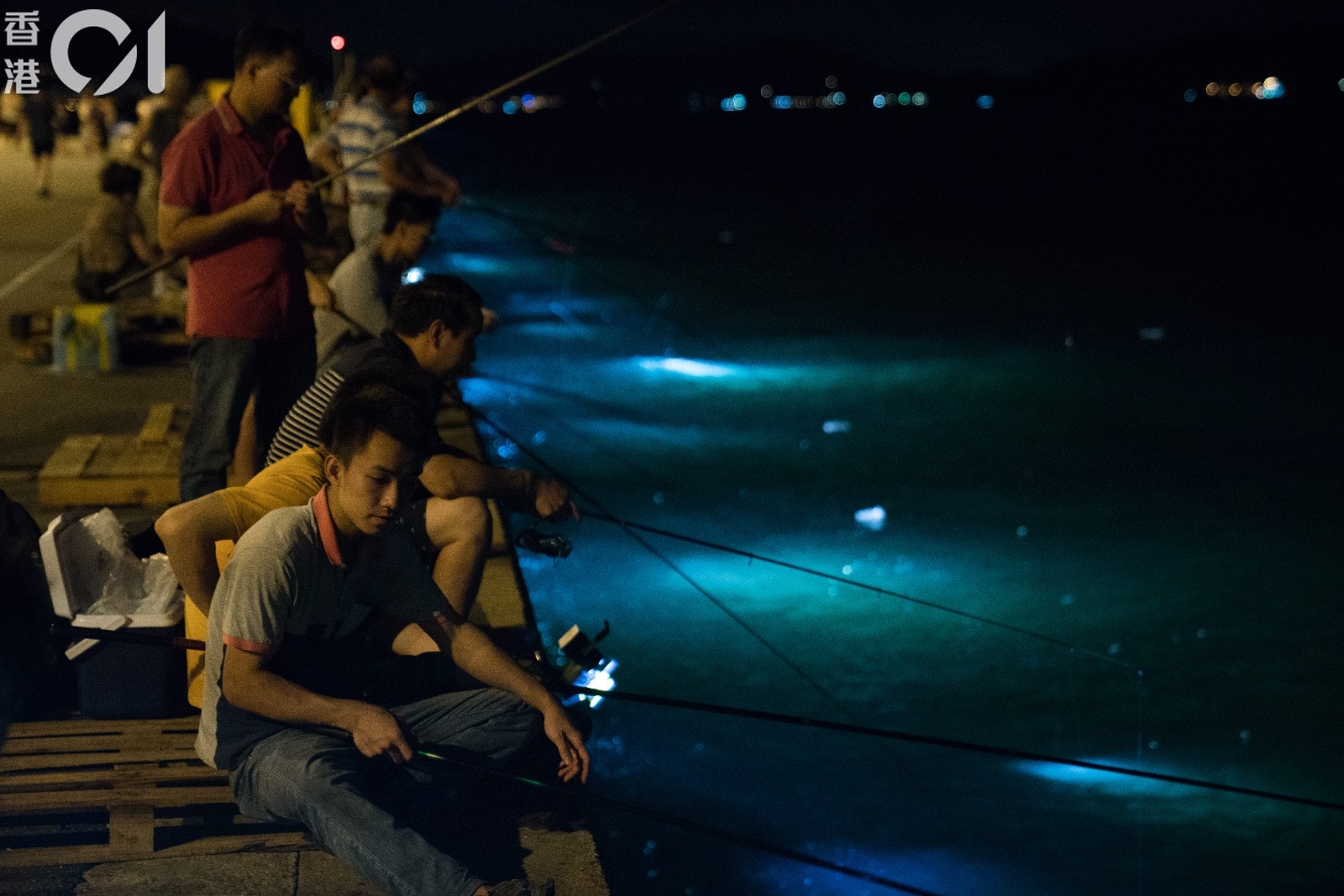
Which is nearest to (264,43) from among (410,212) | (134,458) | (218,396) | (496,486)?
(410,212)

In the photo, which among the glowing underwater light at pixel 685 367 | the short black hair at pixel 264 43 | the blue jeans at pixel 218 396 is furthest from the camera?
the glowing underwater light at pixel 685 367

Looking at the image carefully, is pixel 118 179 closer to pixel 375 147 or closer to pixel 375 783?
pixel 375 147

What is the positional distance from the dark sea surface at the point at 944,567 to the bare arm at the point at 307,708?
2.70 ft

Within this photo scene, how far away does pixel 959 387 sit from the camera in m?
14.8

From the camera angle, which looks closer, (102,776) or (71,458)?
(102,776)

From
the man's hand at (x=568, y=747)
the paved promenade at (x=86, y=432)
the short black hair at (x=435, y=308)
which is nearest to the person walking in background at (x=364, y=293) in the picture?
the paved promenade at (x=86, y=432)

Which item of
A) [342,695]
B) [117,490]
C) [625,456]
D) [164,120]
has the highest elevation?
[164,120]

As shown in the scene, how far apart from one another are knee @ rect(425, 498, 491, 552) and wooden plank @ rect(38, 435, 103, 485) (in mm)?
2810

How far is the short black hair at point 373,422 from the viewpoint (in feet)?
11.0

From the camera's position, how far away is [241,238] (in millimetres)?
5293

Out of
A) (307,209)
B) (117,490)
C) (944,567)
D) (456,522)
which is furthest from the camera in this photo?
(944,567)

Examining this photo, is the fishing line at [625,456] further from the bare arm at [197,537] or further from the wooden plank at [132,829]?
the wooden plank at [132,829]

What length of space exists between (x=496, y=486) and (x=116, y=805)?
1307 millimetres

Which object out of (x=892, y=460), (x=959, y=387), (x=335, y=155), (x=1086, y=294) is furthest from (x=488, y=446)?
(x=1086, y=294)
